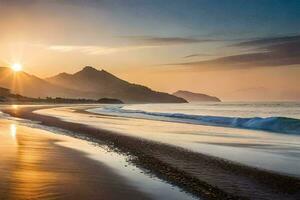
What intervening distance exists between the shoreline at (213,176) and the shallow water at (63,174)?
63 cm

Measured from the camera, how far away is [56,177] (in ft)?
44.8

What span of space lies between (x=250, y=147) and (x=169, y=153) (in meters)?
5.52

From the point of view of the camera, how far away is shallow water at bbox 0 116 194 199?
11750 mm

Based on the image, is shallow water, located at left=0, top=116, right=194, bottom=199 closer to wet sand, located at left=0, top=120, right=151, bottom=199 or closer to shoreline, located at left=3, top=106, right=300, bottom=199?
wet sand, located at left=0, top=120, right=151, bottom=199

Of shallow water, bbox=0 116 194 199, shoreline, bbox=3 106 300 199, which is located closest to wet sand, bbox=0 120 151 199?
shallow water, bbox=0 116 194 199

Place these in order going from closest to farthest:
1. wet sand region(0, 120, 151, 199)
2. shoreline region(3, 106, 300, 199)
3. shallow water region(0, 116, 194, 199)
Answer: wet sand region(0, 120, 151, 199) → shallow water region(0, 116, 194, 199) → shoreline region(3, 106, 300, 199)

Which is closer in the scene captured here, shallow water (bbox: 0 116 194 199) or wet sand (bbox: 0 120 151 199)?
wet sand (bbox: 0 120 151 199)

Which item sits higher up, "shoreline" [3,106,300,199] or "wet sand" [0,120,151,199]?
"shoreline" [3,106,300,199]

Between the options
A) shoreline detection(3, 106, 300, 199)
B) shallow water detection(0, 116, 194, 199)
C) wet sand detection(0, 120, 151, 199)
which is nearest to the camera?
wet sand detection(0, 120, 151, 199)

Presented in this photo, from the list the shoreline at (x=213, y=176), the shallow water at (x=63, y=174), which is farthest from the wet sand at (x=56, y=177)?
the shoreline at (x=213, y=176)

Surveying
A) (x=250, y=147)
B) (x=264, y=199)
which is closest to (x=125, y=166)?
(x=264, y=199)

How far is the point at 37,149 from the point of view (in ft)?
67.7

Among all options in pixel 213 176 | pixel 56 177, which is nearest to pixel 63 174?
pixel 56 177

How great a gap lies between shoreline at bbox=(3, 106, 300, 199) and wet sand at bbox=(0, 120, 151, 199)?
5.68 ft
